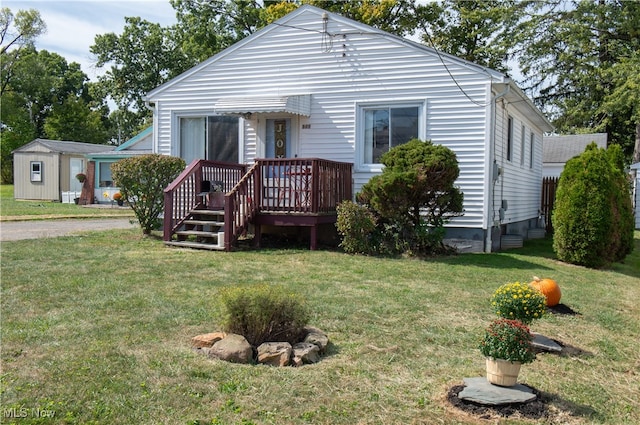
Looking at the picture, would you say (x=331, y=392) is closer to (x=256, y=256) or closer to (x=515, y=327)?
(x=515, y=327)

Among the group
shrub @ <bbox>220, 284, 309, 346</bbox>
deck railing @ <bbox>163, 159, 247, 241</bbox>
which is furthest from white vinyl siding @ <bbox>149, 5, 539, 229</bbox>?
shrub @ <bbox>220, 284, 309, 346</bbox>

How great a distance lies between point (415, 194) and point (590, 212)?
10.3 ft

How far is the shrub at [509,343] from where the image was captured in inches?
150

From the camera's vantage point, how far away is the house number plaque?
42.1ft

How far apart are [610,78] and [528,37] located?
4.07 m

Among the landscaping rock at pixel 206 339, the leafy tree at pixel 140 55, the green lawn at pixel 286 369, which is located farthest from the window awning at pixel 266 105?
the leafy tree at pixel 140 55

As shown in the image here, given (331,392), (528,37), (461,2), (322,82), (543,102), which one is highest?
(461,2)

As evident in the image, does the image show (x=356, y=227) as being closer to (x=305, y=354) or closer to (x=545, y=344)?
(x=545, y=344)

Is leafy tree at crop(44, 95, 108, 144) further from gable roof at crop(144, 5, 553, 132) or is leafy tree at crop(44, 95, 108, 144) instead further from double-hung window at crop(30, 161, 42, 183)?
gable roof at crop(144, 5, 553, 132)

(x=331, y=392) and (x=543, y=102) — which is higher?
(x=543, y=102)

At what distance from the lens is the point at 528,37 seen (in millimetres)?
26172

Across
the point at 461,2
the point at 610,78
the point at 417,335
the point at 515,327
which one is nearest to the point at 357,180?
the point at 417,335

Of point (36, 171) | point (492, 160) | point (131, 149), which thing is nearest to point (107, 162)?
point (131, 149)

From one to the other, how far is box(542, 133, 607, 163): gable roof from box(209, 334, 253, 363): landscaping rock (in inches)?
951
